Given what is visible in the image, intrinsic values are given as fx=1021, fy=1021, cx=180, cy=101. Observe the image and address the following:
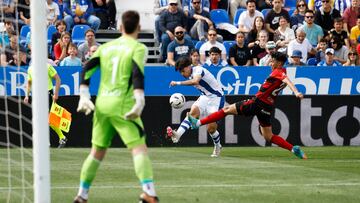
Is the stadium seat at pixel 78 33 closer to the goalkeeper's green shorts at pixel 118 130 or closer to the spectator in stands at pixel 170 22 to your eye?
the spectator in stands at pixel 170 22

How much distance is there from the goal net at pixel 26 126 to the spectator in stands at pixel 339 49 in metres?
7.59

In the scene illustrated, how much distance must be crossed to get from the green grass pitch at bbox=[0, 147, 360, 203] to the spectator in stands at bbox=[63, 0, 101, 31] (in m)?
6.27

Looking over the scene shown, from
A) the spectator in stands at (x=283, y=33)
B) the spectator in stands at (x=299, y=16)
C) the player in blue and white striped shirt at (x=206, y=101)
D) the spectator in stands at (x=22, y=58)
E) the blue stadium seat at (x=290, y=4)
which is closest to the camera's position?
the player in blue and white striped shirt at (x=206, y=101)

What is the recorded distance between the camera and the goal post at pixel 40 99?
995 centimetres

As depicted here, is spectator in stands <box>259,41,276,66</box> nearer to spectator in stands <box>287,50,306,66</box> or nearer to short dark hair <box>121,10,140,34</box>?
spectator in stands <box>287,50,306,66</box>

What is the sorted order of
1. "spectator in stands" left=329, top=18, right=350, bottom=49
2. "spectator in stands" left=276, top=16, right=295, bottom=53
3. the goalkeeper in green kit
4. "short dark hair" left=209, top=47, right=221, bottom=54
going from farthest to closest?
"spectator in stands" left=329, top=18, right=350, bottom=49 < "spectator in stands" left=276, top=16, right=295, bottom=53 < "short dark hair" left=209, top=47, right=221, bottom=54 < the goalkeeper in green kit

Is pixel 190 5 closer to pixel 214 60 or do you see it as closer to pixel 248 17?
pixel 248 17

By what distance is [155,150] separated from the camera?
21.2 meters

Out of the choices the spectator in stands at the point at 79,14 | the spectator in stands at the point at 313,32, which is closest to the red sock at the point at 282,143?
the spectator in stands at the point at 313,32

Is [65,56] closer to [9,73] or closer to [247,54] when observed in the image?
[9,73]

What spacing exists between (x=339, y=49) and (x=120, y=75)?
51.9 feet

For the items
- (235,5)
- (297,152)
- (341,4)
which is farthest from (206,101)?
(341,4)

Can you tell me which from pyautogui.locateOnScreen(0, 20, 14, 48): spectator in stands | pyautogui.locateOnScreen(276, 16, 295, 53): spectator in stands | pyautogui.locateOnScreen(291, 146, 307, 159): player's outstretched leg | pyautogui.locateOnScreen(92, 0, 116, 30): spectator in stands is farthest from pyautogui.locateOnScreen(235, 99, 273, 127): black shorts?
pyautogui.locateOnScreen(92, 0, 116, 30): spectator in stands

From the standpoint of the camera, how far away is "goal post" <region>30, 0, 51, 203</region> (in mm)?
9945
